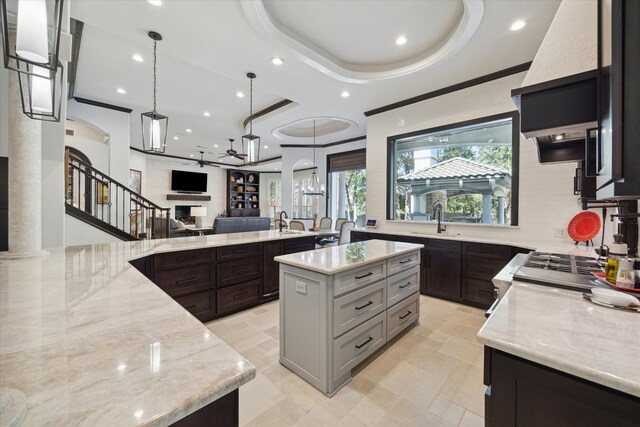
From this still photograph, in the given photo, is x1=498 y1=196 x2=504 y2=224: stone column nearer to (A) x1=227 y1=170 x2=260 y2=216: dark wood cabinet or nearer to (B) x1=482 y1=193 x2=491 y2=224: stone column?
(B) x1=482 y1=193 x2=491 y2=224: stone column

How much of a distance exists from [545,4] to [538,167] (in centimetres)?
168

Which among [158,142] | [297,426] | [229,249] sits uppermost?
[158,142]

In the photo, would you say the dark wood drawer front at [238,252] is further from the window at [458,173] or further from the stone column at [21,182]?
the window at [458,173]

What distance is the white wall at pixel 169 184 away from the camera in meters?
9.68

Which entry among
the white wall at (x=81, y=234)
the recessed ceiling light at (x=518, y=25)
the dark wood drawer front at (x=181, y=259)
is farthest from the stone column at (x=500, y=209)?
the white wall at (x=81, y=234)

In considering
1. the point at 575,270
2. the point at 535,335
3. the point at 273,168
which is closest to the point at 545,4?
the point at 575,270

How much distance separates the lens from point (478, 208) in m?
3.90

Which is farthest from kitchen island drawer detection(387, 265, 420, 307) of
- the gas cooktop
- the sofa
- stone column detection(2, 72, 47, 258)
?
the sofa

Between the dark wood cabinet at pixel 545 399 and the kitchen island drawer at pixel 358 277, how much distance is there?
105cm

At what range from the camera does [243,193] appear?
12227mm

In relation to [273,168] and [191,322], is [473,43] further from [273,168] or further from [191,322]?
[273,168]

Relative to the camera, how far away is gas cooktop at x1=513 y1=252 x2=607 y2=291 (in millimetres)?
1247

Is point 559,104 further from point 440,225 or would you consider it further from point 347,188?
point 347,188

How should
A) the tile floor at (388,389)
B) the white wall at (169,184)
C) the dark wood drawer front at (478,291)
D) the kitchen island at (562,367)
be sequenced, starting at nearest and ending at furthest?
the kitchen island at (562,367) < the tile floor at (388,389) < the dark wood drawer front at (478,291) < the white wall at (169,184)
